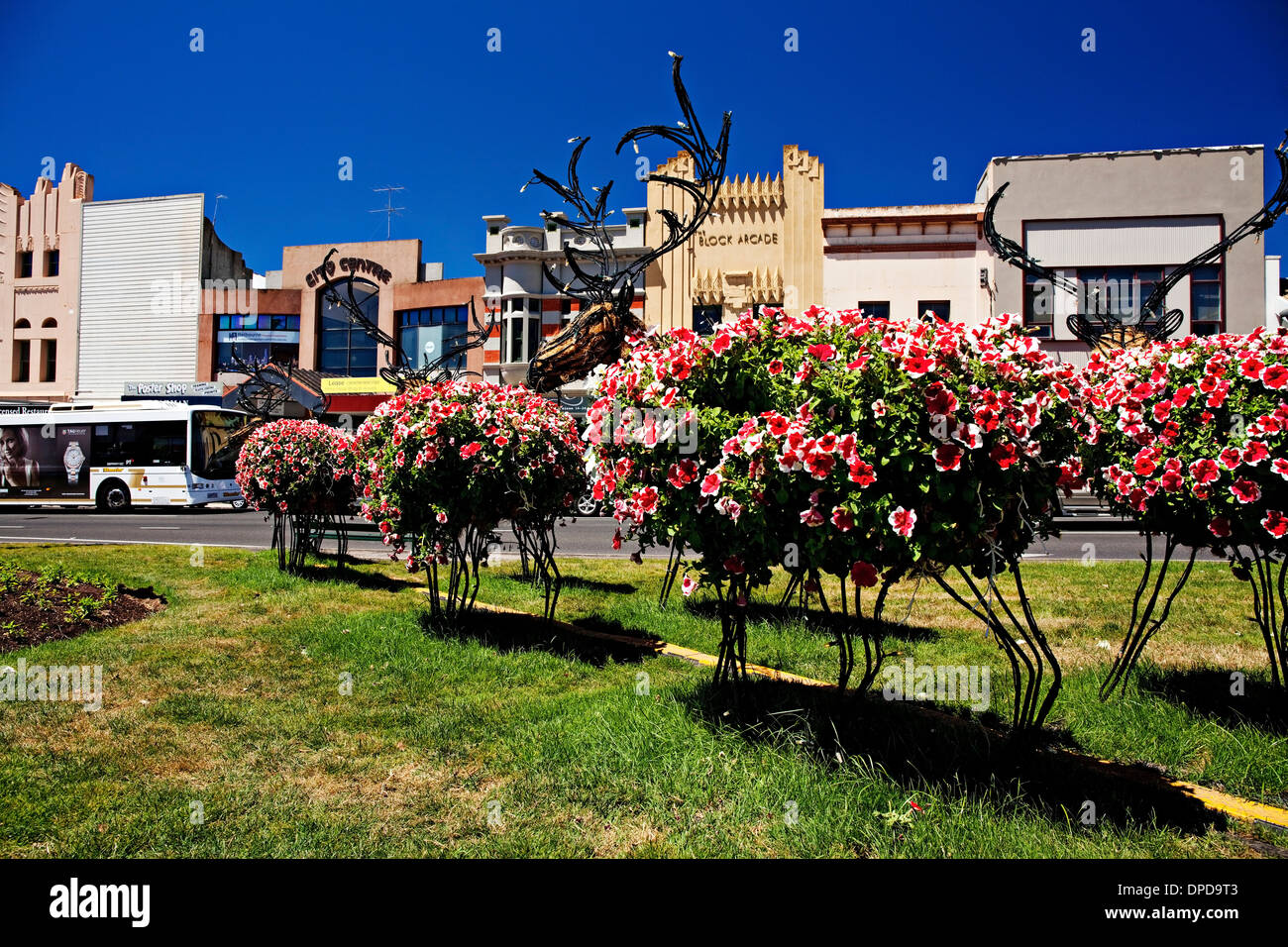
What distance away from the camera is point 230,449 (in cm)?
2361

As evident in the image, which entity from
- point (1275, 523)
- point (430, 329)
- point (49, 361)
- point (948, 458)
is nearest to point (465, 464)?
point (948, 458)

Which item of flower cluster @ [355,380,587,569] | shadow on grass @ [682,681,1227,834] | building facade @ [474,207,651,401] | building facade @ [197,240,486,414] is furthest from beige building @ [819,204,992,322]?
shadow on grass @ [682,681,1227,834]

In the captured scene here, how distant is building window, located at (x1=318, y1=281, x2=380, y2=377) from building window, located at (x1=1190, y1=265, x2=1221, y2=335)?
31642 millimetres

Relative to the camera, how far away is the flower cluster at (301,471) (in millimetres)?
8898

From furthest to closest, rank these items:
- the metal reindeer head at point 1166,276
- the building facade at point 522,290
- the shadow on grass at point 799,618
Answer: the building facade at point 522,290, the metal reindeer head at point 1166,276, the shadow on grass at point 799,618

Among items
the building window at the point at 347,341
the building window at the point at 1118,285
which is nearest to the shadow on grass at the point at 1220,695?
the building window at the point at 1118,285

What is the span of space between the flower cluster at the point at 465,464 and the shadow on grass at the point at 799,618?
71.4 inches

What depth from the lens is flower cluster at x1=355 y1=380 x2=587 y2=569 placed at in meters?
5.68

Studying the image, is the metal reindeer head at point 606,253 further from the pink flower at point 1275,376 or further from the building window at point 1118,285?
the building window at point 1118,285

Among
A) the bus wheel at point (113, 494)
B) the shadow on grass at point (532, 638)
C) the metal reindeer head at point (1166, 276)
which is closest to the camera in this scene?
the shadow on grass at point (532, 638)

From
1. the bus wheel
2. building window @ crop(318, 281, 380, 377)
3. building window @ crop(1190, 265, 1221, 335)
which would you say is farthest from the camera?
building window @ crop(318, 281, 380, 377)

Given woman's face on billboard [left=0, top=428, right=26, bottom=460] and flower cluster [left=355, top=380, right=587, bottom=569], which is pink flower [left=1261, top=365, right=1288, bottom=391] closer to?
flower cluster [left=355, top=380, right=587, bottom=569]

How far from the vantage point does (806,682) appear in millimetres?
4746

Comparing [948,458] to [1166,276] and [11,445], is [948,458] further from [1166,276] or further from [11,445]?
[11,445]
